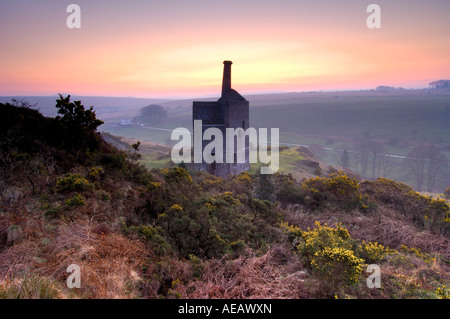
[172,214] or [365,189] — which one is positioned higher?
[172,214]

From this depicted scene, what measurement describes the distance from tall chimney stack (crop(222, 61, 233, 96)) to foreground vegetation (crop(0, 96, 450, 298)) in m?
15.3

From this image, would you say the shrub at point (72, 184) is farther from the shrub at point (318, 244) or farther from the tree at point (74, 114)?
the shrub at point (318, 244)

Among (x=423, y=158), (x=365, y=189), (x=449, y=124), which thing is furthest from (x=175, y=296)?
(x=449, y=124)

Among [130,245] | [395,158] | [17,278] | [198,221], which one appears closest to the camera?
[17,278]

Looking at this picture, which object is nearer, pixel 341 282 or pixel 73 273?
pixel 73 273

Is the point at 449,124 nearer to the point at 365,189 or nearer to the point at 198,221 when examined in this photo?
the point at 365,189

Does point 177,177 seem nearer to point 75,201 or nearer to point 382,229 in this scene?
point 75,201

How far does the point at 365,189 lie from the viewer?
13.1 metres

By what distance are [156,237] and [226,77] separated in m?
19.6

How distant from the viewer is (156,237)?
17.5ft

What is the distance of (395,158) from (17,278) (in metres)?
63.1

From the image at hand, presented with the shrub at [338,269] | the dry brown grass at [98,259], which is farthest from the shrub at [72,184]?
the shrub at [338,269]

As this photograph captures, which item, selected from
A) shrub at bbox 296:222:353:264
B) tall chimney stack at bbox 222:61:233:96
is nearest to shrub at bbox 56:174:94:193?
shrub at bbox 296:222:353:264
